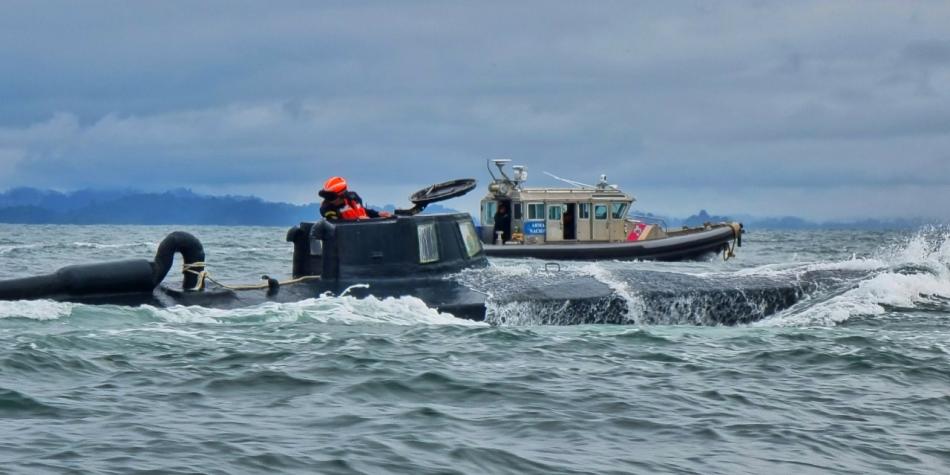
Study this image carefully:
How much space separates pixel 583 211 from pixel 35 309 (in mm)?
27251

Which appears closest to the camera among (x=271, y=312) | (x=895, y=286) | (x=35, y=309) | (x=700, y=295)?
(x=35, y=309)

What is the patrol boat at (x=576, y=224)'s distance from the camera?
1558 inches

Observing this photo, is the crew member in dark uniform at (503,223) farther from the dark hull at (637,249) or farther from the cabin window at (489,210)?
the dark hull at (637,249)

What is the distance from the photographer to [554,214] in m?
40.0

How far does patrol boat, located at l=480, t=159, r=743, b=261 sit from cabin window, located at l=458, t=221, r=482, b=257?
20.5 metres

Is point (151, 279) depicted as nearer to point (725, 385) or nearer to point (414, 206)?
point (414, 206)

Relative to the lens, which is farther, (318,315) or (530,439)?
(318,315)

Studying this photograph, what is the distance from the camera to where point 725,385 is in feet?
38.4

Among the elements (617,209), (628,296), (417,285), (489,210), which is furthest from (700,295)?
(489,210)

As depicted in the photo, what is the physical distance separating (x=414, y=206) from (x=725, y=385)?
6.78 metres

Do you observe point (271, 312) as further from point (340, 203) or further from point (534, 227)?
point (534, 227)

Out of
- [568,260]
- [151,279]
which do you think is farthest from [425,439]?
[568,260]

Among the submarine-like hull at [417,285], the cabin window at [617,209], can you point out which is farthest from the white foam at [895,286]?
the cabin window at [617,209]

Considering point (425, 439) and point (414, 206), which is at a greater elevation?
point (414, 206)
